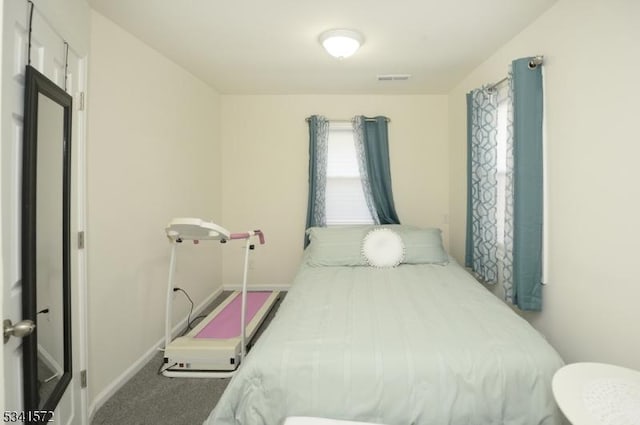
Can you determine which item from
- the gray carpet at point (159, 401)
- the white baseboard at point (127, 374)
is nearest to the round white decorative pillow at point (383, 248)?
the gray carpet at point (159, 401)

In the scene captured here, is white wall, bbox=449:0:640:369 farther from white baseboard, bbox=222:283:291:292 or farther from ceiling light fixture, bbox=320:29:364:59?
white baseboard, bbox=222:283:291:292

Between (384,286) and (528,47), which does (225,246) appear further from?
(528,47)

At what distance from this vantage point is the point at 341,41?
2160mm

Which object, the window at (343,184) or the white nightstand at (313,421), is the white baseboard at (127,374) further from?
the window at (343,184)

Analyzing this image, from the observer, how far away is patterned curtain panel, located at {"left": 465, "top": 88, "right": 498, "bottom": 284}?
244 centimetres

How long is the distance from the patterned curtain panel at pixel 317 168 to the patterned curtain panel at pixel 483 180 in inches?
58.5

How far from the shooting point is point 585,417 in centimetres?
98

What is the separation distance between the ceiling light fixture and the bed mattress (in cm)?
180

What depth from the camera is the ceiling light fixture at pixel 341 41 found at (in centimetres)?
212

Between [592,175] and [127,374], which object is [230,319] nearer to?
[127,374]

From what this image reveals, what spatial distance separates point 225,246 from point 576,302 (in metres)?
3.28

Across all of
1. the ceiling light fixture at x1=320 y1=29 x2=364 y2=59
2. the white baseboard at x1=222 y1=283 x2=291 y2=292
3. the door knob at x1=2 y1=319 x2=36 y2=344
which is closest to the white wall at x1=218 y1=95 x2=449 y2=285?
the white baseboard at x1=222 y1=283 x2=291 y2=292

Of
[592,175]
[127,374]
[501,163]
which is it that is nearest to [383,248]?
[501,163]

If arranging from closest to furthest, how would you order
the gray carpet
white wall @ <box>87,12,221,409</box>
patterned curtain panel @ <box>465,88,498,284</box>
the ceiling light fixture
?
the gray carpet, white wall @ <box>87,12,221,409</box>, the ceiling light fixture, patterned curtain panel @ <box>465,88,498,284</box>
